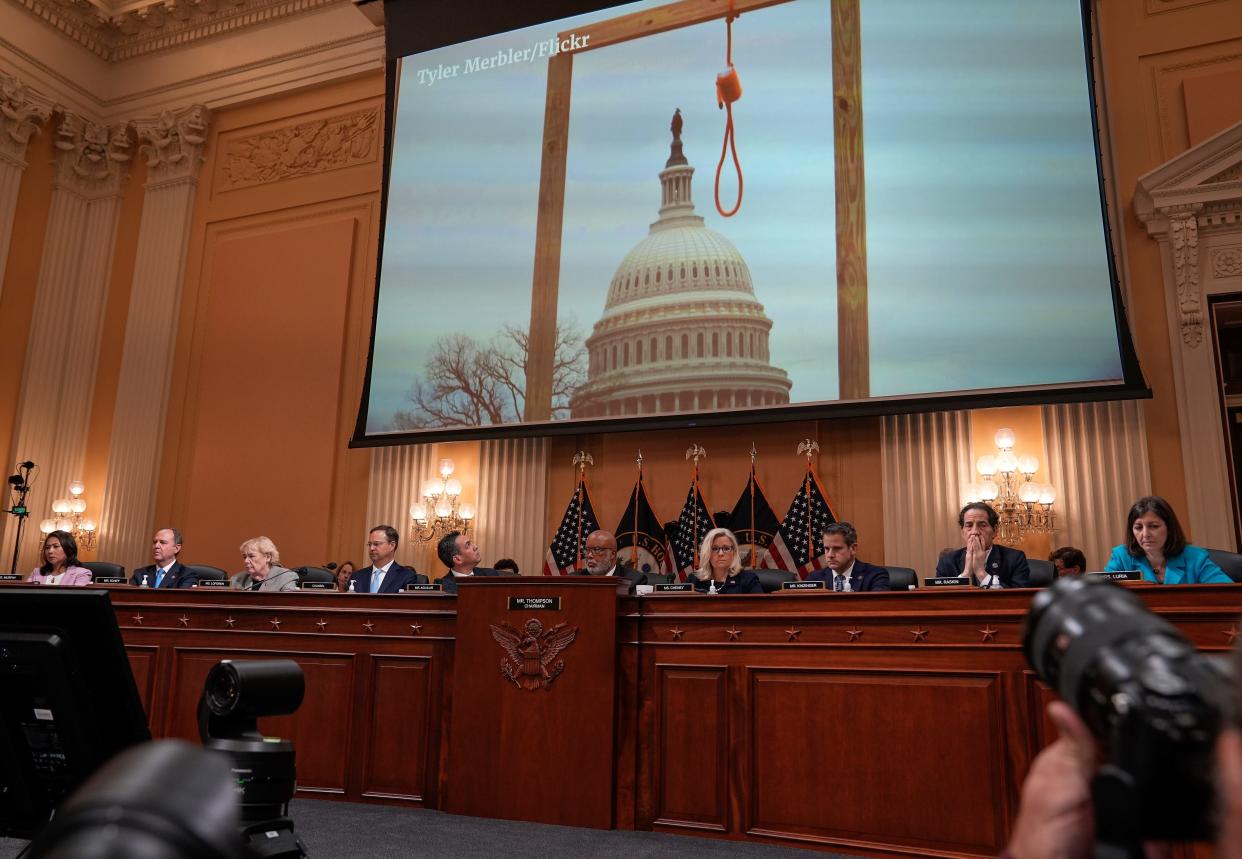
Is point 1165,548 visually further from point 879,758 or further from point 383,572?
point 383,572

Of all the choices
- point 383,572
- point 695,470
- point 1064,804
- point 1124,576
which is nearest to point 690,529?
point 695,470

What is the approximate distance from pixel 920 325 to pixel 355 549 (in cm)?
502

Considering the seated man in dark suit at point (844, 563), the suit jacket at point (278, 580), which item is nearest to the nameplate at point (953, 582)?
the seated man in dark suit at point (844, 563)

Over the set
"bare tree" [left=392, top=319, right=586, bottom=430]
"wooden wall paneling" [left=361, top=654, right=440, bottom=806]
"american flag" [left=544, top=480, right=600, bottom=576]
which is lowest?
"wooden wall paneling" [left=361, top=654, right=440, bottom=806]

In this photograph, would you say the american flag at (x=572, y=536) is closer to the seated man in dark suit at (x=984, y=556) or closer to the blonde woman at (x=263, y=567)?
the blonde woman at (x=263, y=567)

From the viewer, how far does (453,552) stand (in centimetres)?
627

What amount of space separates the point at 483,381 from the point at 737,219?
7.89 feet

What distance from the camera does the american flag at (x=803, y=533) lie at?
6.93 meters

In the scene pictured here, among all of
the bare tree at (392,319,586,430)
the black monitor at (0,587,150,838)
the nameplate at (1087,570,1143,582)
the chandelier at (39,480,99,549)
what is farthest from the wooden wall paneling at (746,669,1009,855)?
the chandelier at (39,480,99,549)

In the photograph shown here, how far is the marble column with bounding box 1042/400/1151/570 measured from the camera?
643 centimetres

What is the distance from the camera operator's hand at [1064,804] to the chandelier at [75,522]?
406 inches

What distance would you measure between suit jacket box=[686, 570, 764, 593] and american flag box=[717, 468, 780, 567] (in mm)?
2196

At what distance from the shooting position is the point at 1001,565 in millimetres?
4836

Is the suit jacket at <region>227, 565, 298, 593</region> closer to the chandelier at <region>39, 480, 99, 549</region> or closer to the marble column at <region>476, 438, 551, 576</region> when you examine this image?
the marble column at <region>476, 438, 551, 576</region>
